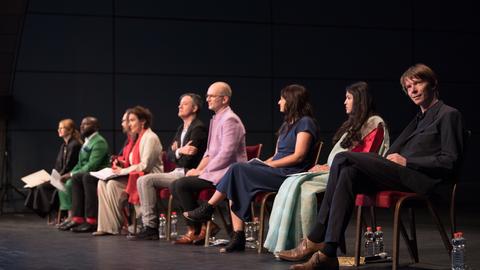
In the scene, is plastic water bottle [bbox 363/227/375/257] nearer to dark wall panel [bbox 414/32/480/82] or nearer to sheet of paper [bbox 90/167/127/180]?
sheet of paper [bbox 90/167/127/180]

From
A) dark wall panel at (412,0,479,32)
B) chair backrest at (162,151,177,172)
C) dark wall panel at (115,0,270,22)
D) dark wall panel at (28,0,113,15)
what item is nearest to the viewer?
chair backrest at (162,151,177,172)

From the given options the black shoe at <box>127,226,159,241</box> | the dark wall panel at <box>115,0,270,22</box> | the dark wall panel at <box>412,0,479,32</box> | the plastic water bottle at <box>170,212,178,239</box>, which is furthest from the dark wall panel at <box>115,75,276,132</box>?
the black shoe at <box>127,226,159,241</box>

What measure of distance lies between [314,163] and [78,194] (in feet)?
9.32

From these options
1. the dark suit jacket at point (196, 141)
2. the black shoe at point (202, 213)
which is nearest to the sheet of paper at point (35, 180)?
the dark suit jacket at point (196, 141)

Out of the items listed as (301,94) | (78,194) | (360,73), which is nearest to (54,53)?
(78,194)

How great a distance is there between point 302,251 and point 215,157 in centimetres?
146

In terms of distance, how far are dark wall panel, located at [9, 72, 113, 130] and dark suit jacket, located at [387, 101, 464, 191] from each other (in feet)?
20.2

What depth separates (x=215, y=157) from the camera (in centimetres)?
550

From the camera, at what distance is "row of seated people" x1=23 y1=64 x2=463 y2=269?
3836mm

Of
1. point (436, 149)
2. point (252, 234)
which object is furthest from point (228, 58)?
point (436, 149)

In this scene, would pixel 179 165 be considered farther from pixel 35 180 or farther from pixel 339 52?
pixel 339 52

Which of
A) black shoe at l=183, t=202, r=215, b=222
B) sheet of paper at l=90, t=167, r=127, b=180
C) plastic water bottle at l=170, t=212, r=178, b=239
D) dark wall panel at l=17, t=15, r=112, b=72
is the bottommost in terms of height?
plastic water bottle at l=170, t=212, r=178, b=239

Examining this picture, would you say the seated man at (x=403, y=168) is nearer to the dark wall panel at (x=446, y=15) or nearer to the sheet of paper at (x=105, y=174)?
the sheet of paper at (x=105, y=174)

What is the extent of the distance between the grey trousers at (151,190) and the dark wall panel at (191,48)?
149 inches
